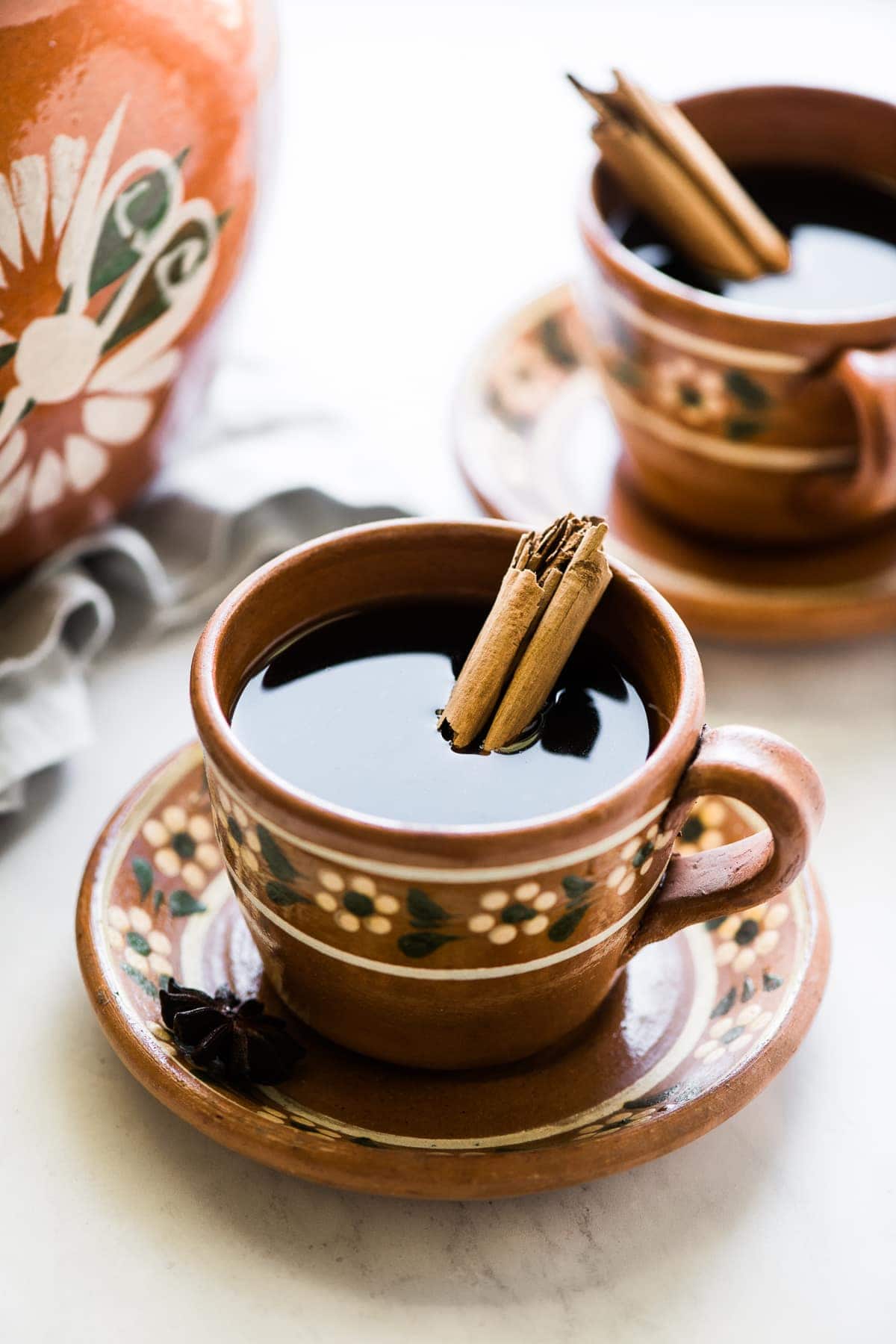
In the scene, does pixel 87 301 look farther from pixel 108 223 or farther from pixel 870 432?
pixel 870 432

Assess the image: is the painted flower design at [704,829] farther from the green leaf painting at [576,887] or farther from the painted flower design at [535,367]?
the painted flower design at [535,367]

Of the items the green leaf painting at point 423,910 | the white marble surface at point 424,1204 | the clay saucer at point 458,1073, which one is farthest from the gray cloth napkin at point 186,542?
the green leaf painting at point 423,910

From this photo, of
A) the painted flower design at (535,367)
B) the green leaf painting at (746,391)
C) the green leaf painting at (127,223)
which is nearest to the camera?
the green leaf painting at (127,223)

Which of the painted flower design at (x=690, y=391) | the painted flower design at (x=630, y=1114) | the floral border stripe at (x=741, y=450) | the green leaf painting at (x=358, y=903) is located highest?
the green leaf painting at (x=358, y=903)

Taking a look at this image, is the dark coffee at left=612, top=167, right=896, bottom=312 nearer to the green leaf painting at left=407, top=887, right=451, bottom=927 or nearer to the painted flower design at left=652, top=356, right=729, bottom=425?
the painted flower design at left=652, top=356, right=729, bottom=425

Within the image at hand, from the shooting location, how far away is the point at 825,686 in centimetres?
98

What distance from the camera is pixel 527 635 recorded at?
0.73 metres

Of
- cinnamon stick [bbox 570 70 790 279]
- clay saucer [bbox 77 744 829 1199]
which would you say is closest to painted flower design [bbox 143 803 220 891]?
clay saucer [bbox 77 744 829 1199]

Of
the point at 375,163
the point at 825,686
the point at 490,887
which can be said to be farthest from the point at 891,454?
the point at 375,163

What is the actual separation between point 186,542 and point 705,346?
0.37 meters

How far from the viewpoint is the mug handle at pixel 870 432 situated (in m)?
0.89

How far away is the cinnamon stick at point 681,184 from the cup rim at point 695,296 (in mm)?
29

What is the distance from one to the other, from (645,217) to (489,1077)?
0.62 m

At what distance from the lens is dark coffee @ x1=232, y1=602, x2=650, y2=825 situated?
27.1 inches
